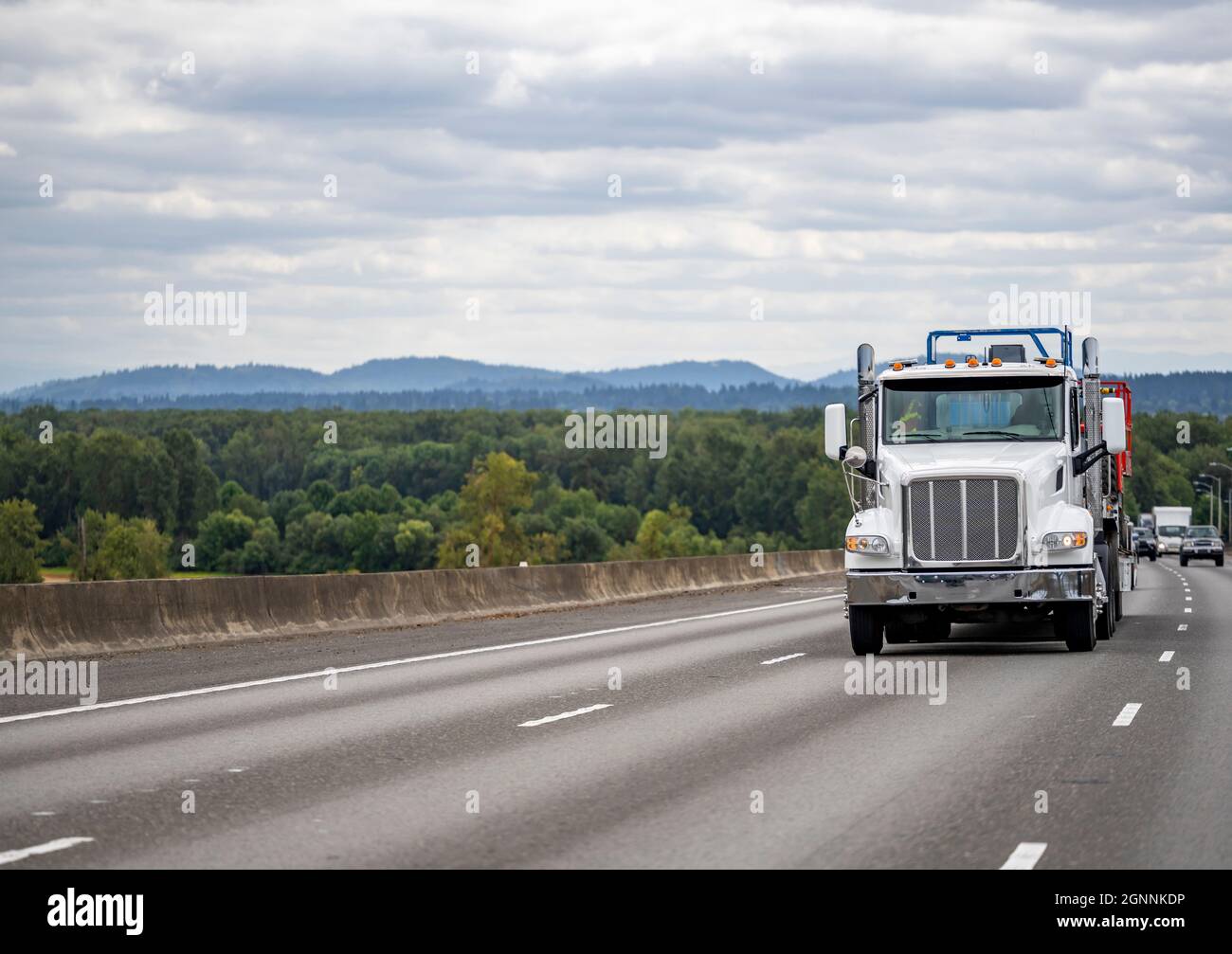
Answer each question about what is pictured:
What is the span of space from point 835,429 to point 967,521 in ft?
6.16

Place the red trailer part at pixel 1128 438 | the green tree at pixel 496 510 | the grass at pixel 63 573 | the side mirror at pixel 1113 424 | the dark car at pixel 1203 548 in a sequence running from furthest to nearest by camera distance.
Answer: the green tree at pixel 496 510 < the grass at pixel 63 573 < the dark car at pixel 1203 548 < the red trailer part at pixel 1128 438 < the side mirror at pixel 1113 424

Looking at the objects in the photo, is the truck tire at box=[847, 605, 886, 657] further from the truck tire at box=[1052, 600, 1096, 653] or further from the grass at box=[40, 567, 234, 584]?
the grass at box=[40, 567, 234, 584]

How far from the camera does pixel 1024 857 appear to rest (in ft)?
28.3

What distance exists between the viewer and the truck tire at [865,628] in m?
20.6

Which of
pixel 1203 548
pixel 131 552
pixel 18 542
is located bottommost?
pixel 131 552

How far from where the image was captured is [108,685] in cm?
1783

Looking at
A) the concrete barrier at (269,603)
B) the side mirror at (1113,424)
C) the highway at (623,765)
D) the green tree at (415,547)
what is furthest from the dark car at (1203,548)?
the green tree at (415,547)

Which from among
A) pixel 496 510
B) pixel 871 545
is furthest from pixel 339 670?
pixel 496 510

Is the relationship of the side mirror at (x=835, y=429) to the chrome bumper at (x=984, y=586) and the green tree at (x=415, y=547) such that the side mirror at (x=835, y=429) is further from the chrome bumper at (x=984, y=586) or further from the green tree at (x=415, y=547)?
the green tree at (x=415, y=547)

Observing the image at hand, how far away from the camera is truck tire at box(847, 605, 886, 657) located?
20609 mm

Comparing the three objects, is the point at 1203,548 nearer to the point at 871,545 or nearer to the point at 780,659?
the point at 780,659

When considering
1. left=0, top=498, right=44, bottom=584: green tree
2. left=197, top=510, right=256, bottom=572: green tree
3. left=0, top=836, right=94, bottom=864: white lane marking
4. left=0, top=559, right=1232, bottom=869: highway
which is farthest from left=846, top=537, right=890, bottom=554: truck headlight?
left=197, top=510, right=256, bottom=572: green tree

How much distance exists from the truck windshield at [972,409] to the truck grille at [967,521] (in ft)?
3.81
